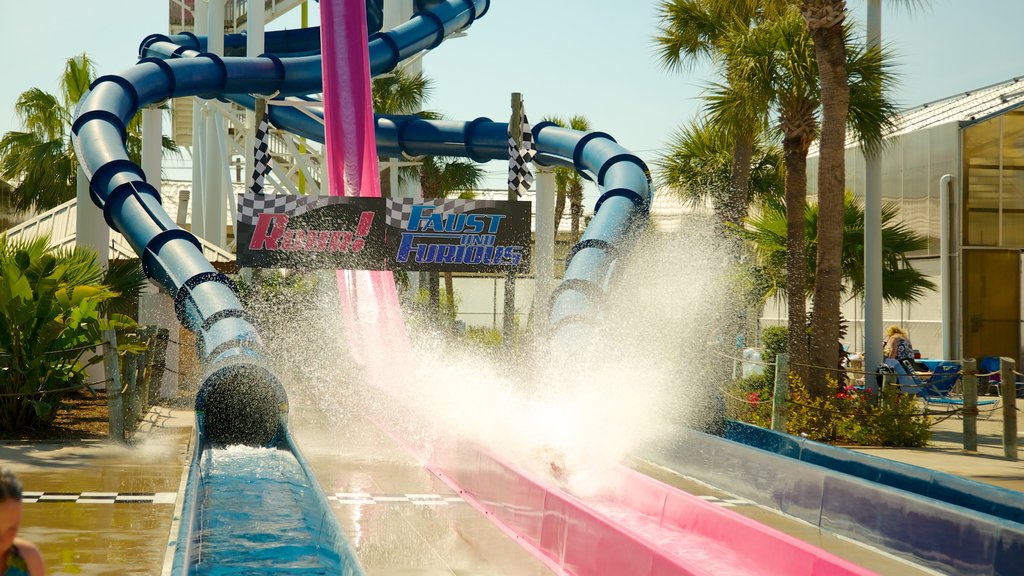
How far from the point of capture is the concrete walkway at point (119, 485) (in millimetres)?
6355

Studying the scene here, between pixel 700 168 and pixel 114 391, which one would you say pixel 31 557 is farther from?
pixel 700 168

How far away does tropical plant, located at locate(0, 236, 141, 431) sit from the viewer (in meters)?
11.5

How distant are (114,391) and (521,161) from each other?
843 cm

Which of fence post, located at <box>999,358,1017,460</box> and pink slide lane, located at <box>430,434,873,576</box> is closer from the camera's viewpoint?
pink slide lane, located at <box>430,434,873,576</box>

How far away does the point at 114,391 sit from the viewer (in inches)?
431

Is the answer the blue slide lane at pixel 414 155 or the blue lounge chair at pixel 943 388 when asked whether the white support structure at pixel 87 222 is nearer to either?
the blue slide lane at pixel 414 155

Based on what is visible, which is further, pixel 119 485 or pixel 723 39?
pixel 723 39

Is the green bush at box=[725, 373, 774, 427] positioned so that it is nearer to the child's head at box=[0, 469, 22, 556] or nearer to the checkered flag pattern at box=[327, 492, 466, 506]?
the checkered flag pattern at box=[327, 492, 466, 506]

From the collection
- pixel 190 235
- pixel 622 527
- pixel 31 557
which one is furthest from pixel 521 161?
pixel 31 557

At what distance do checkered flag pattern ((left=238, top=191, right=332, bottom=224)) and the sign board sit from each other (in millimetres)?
14

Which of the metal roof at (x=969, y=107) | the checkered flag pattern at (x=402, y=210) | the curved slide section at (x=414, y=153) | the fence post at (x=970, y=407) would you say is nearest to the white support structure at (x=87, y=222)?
the curved slide section at (x=414, y=153)

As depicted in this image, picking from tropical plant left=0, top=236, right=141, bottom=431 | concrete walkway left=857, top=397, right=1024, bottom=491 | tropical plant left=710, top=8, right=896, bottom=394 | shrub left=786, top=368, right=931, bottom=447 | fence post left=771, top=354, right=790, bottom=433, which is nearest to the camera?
concrete walkway left=857, top=397, right=1024, bottom=491

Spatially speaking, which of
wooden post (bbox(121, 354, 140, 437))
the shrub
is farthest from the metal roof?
wooden post (bbox(121, 354, 140, 437))

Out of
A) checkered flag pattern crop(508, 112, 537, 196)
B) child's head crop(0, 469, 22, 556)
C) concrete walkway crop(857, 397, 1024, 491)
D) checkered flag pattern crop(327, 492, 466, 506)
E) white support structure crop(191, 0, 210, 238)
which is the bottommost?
concrete walkway crop(857, 397, 1024, 491)
